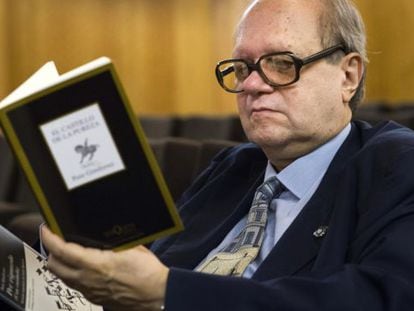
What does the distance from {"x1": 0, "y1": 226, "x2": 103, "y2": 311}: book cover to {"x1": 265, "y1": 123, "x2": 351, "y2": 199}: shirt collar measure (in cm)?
46

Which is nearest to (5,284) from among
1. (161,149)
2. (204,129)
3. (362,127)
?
(362,127)

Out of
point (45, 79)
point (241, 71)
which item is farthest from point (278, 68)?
point (45, 79)

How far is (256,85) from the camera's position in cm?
152

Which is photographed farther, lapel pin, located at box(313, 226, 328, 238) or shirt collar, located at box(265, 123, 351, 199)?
shirt collar, located at box(265, 123, 351, 199)

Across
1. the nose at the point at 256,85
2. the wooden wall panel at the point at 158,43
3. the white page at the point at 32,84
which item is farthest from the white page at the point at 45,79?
the wooden wall panel at the point at 158,43

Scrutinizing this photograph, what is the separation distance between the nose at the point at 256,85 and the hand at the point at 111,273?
1.63 feet

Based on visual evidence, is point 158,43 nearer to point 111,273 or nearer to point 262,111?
point 262,111

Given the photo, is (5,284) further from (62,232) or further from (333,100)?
(333,100)

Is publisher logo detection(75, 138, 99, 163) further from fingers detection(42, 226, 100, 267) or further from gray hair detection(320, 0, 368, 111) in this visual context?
gray hair detection(320, 0, 368, 111)

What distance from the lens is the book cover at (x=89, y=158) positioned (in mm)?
1035

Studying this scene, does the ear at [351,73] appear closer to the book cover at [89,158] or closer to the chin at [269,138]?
the chin at [269,138]

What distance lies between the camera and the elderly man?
1169 mm

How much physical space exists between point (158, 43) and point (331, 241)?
28.0 feet

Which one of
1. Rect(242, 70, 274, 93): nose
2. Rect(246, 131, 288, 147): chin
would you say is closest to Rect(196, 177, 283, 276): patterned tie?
Rect(246, 131, 288, 147): chin
